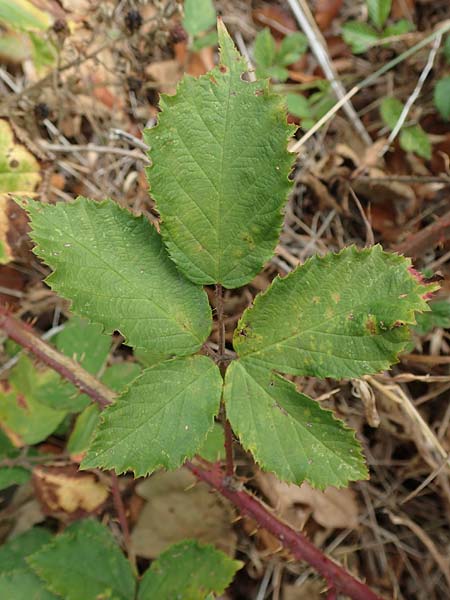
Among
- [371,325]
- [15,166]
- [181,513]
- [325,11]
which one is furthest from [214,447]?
[325,11]

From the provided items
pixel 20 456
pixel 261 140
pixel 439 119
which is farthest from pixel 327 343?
pixel 439 119

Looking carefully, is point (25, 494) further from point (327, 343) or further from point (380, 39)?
point (380, 39)

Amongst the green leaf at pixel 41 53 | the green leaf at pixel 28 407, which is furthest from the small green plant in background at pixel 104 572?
the green leaf at pixel 41 53

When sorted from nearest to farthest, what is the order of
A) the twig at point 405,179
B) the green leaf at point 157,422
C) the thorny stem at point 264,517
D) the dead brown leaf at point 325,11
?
the green leaf at point 157,422 < the thorny stem at point 264,517 < the twig at point 405,179 < the dead brown leaf at point 325,11

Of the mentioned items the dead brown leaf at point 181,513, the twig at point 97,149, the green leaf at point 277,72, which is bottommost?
the dead brown leaf at point 181,513

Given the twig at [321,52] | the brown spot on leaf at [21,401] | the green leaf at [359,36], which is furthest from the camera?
the twig at [321,52]

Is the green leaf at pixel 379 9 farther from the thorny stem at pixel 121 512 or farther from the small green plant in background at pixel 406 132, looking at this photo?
the thorny stem at pixel 121 512

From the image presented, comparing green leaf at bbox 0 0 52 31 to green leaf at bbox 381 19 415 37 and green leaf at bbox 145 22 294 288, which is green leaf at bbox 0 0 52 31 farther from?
green leaf at bbox 381 19 415 37

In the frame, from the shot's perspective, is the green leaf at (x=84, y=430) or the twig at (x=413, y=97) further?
the twig at (x=413, y=97)
